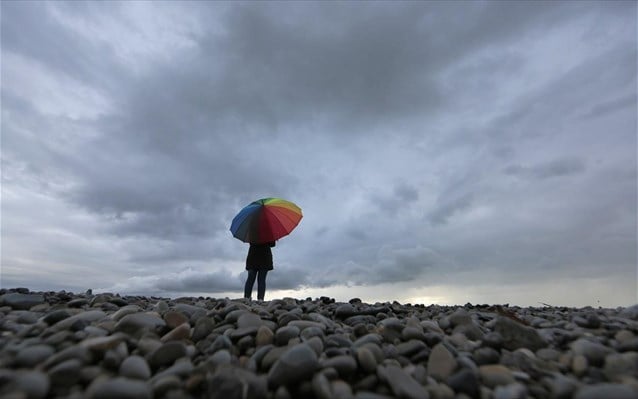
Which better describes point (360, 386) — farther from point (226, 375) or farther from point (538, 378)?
point (538, 378)

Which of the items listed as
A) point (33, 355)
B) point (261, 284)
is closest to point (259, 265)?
point (261, 284)

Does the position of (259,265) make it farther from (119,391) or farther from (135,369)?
(119,391)

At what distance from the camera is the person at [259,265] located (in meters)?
9.82

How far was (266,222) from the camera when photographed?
31.6 feet

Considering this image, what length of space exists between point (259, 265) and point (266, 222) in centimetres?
110

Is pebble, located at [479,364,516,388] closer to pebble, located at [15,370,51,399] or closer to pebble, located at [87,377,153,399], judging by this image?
pebble, located at [87,377,153,399]

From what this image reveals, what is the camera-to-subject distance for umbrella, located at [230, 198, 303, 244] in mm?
9609

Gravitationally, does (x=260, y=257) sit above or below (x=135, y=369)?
above

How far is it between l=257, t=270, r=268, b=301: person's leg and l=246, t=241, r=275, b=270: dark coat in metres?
0.18

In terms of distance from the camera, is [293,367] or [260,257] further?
[260,257]

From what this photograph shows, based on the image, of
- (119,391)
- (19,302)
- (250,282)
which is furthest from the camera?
(250,282)

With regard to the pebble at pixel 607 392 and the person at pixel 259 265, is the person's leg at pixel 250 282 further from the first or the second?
the pebble at pixel 607 392

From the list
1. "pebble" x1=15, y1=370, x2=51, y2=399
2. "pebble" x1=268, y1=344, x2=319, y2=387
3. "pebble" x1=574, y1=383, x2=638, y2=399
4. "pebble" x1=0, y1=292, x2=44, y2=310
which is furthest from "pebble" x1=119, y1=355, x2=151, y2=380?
"pebble" x1=0, y1=292, x2=44, y2=310

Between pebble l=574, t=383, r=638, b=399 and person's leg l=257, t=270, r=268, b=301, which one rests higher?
person's leg l=257, t=270, r=268, b=301
